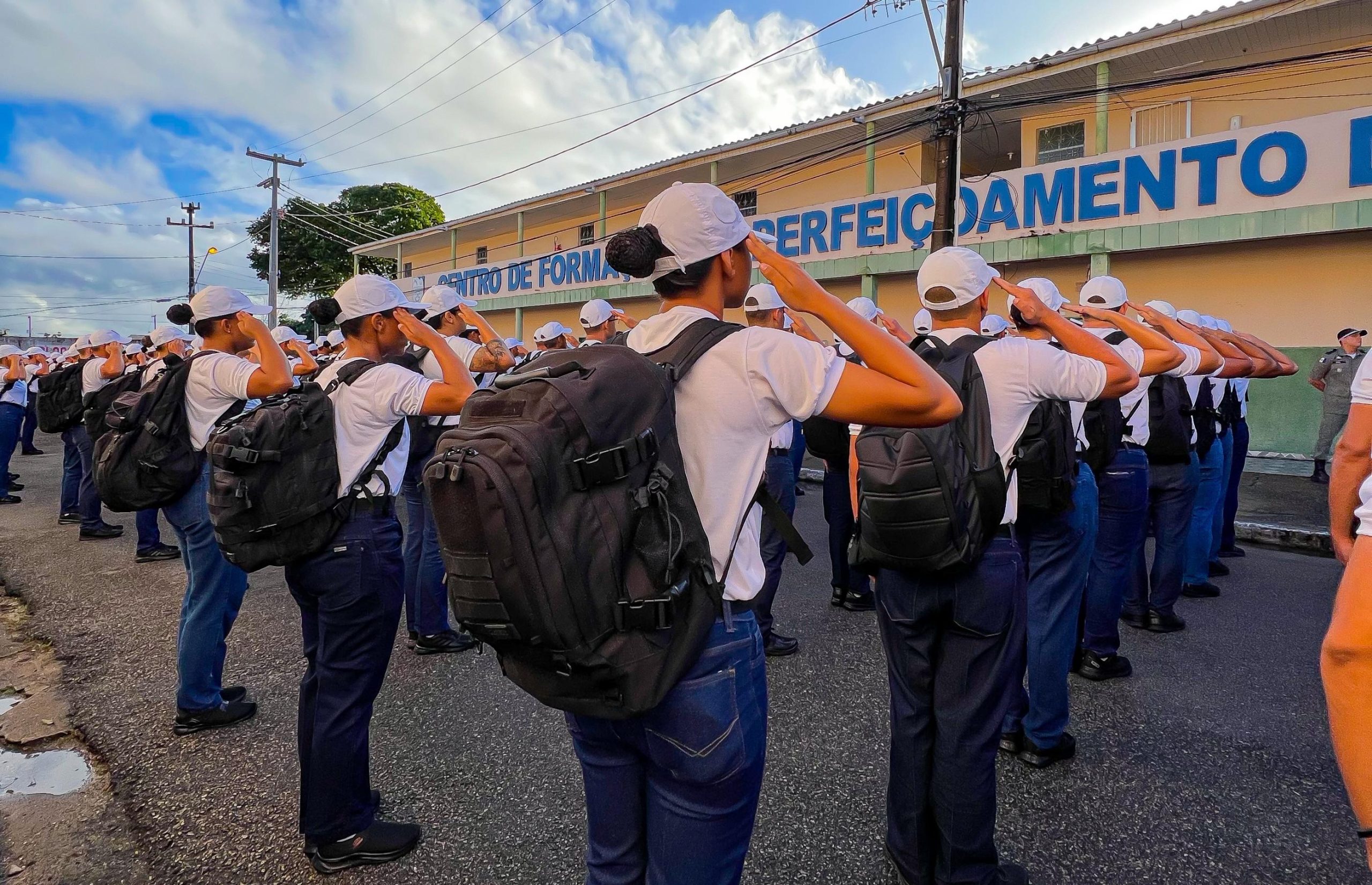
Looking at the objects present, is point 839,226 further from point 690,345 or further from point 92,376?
point 690,345

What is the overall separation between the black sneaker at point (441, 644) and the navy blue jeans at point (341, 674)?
2002mm

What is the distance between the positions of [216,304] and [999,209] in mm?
12380

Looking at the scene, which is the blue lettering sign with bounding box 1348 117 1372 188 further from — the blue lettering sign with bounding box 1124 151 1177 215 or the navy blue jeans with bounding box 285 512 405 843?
the navy blue jeans with bounding box 285 512 405 843

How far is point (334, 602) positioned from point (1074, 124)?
579 inches

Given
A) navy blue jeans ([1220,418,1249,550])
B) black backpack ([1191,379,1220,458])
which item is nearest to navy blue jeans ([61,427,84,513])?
black backpack ([1191,379,1220,458])

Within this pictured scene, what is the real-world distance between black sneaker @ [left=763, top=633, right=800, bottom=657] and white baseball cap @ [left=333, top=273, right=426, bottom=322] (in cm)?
284

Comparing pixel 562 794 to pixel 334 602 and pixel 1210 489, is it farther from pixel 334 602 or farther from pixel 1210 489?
pixel 1210 489

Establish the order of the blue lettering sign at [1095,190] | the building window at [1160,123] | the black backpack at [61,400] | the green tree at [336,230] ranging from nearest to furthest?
the black backpack at [61,400] < the blue lettering sign at [1095,190] < the building window at [1160,123] < the green tree at [336,230]

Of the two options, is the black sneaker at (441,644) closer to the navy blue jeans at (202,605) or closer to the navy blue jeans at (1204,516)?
the navy blue jeans at (202,605)

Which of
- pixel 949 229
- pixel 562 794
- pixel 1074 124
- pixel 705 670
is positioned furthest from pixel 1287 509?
pixel 705 670

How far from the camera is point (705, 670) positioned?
4.86ft

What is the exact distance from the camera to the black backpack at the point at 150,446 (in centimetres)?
373

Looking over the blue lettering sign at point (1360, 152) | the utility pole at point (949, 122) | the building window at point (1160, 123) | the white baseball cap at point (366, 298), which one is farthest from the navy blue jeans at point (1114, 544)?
the building window at point (1160, 123)

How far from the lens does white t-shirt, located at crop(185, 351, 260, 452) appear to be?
3547 mm
